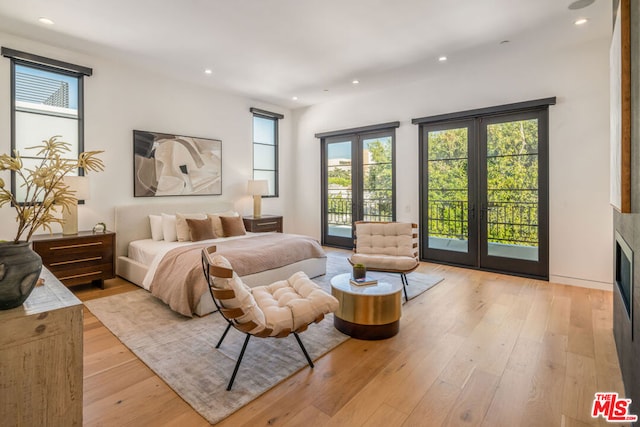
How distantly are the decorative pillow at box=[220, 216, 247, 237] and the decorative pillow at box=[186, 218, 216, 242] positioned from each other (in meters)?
0.32

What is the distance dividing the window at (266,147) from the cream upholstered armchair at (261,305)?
174 inches

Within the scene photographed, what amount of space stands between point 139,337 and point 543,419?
9.68 feet

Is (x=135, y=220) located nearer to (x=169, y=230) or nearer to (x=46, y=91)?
(x=169, y=230)

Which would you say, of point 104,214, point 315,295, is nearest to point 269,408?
point 315,295

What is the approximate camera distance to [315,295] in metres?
2.47

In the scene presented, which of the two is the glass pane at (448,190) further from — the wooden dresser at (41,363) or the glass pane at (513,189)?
the wooden dresser at (41,363)

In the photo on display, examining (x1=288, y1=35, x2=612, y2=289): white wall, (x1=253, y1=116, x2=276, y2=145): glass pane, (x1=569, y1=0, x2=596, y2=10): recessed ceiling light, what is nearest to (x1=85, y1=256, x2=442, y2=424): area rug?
(x1=288, y1=35, x2=612, y2=289): white wall

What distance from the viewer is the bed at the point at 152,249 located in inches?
150

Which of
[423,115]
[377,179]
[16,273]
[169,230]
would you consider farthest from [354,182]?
[16,273]

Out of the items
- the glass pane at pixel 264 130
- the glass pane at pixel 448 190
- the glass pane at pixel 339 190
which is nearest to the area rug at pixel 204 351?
the glass pane at pixel 448 190

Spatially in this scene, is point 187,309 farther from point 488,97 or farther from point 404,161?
point 488,97

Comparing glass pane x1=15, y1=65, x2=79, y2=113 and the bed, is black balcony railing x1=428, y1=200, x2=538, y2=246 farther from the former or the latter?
glass pane x1=15, y1=65, x2=79, y2=113

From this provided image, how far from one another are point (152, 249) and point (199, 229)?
24.8 inches

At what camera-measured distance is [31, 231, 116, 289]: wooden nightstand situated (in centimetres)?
372
